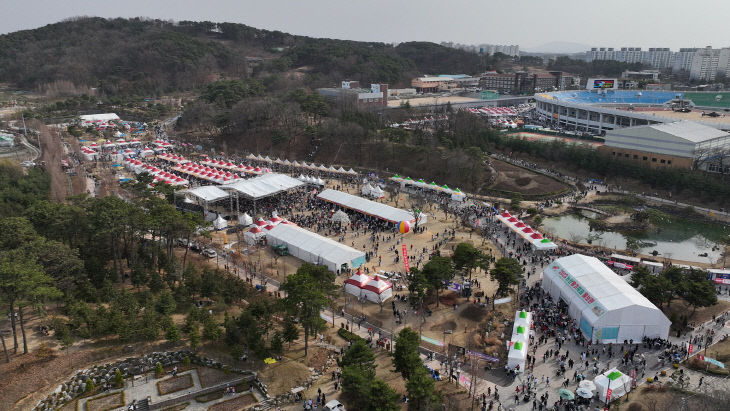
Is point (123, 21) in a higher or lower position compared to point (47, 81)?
higher

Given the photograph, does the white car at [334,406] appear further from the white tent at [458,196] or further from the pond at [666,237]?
the white tent at [458,196]

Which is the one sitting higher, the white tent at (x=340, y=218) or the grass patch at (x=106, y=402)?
the white tent at (x=340, y=218)

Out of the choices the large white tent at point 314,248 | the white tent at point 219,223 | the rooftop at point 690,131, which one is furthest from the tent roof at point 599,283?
the rooftop at point 690,131

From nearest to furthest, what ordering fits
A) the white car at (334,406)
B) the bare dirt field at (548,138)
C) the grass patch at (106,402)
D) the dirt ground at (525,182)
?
the white car at (334,406) → the grass patch at (106,402) → the dirt ground at (525,182) → the bare dirt field at (548,138)

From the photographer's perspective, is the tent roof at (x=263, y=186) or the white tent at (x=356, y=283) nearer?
the white tent at (x=356, y=283)

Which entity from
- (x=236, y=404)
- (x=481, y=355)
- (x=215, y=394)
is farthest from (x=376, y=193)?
(x=236, y=404)

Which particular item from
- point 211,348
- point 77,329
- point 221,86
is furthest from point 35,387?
point 221,86

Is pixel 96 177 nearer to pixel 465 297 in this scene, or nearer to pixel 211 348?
pixel 211 348
